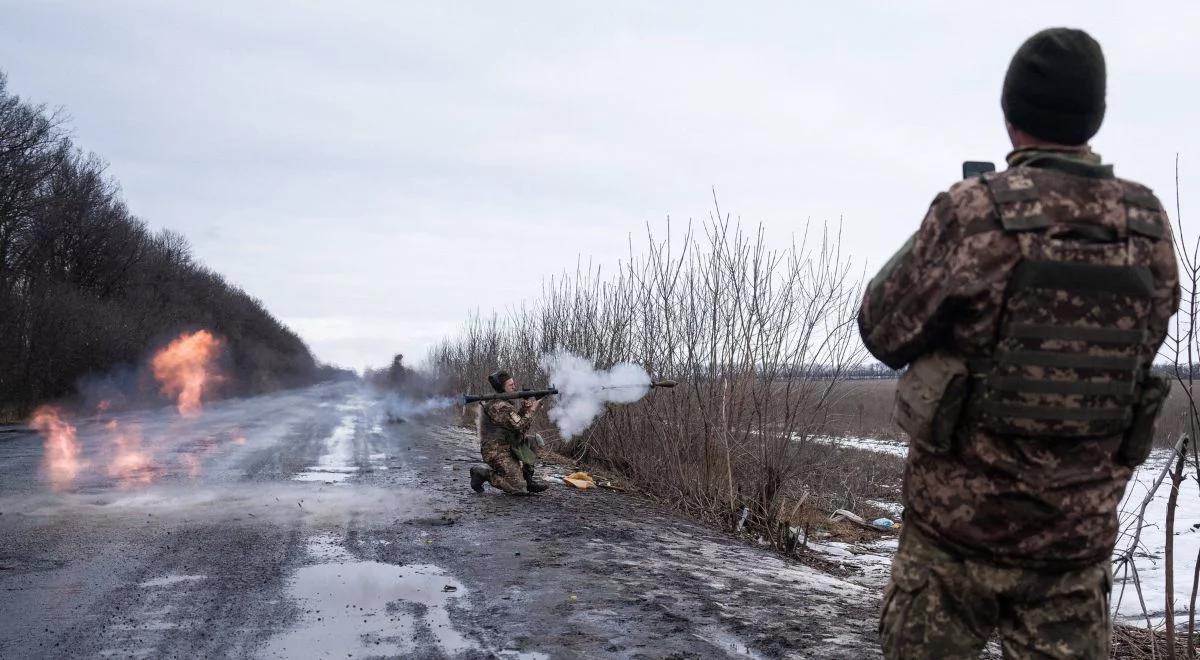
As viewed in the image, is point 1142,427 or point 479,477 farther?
point 479,477

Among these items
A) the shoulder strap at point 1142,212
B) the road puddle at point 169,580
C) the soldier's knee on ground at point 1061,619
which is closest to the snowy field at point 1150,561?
the soldier's knee on ground at point 1061,619

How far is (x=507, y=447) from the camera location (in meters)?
10.9

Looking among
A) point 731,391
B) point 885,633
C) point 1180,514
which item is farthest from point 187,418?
point 885,633

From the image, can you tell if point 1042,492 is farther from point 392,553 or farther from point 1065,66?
point 392,553

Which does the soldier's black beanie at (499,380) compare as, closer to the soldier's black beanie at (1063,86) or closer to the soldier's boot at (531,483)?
the soldier's boot at (531,483)

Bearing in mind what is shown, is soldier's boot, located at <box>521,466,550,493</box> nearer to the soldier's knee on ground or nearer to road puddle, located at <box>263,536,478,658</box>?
road puddle, located at <box>263,536,478,658</box>

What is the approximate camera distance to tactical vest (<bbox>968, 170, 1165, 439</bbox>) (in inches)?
84.8

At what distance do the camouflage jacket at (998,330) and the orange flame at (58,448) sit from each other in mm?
10740

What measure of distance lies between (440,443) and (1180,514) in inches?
560

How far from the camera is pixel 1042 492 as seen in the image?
7.18 feet

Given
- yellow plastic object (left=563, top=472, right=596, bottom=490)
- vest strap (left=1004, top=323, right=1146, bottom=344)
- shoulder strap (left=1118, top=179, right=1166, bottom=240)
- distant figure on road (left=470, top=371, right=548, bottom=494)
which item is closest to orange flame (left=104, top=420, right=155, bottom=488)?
distant figure on road (left=470, top=371, right=548, bottom=494)

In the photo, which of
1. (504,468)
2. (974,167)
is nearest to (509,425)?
(504,468)

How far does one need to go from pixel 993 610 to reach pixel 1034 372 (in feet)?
2.18

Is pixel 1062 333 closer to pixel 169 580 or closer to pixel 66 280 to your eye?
pixel 169 580
